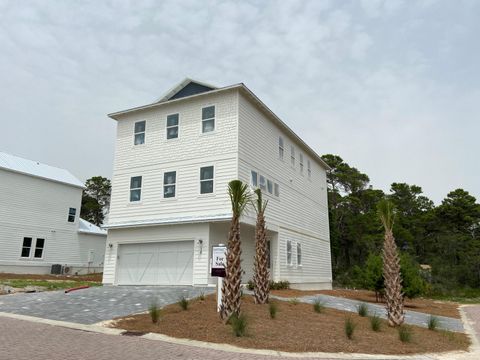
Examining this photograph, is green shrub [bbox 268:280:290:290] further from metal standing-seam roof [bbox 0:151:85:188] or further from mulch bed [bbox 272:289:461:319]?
metal standing-seam roof [bbox 0:151:85:188]

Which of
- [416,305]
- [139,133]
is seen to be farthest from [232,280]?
[416,305]

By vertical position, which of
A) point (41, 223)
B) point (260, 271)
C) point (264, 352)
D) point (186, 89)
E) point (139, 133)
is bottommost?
point (264, 352)

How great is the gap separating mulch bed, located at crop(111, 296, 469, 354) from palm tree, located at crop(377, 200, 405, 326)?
0.49 meters

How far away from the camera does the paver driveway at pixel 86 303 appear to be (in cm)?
1178

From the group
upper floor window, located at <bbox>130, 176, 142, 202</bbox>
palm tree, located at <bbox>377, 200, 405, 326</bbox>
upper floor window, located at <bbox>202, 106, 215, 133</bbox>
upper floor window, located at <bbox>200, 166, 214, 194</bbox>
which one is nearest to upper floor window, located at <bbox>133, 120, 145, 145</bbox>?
upper floor window, located at <bbox>130, 176, 142, 202</bbox>

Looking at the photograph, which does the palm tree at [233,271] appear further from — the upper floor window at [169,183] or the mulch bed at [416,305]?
the upper floor window at [169,183]

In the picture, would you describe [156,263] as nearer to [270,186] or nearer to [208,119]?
[270,186]

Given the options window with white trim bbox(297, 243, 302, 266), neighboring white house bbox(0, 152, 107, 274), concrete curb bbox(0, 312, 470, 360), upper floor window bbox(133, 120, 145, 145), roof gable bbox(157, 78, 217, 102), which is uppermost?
roof gable bbox(157, 78, 217, 102)

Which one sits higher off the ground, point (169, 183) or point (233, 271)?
point (169, 183)

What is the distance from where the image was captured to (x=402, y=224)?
49156 mm

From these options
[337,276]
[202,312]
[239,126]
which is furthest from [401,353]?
[337,276]

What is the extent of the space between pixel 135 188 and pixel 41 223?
16681 mm

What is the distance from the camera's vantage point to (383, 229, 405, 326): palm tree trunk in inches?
480

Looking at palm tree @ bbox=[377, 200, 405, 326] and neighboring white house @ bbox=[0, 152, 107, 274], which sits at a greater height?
neighboring white house @ bbox=[0, 152, 107, 274]
